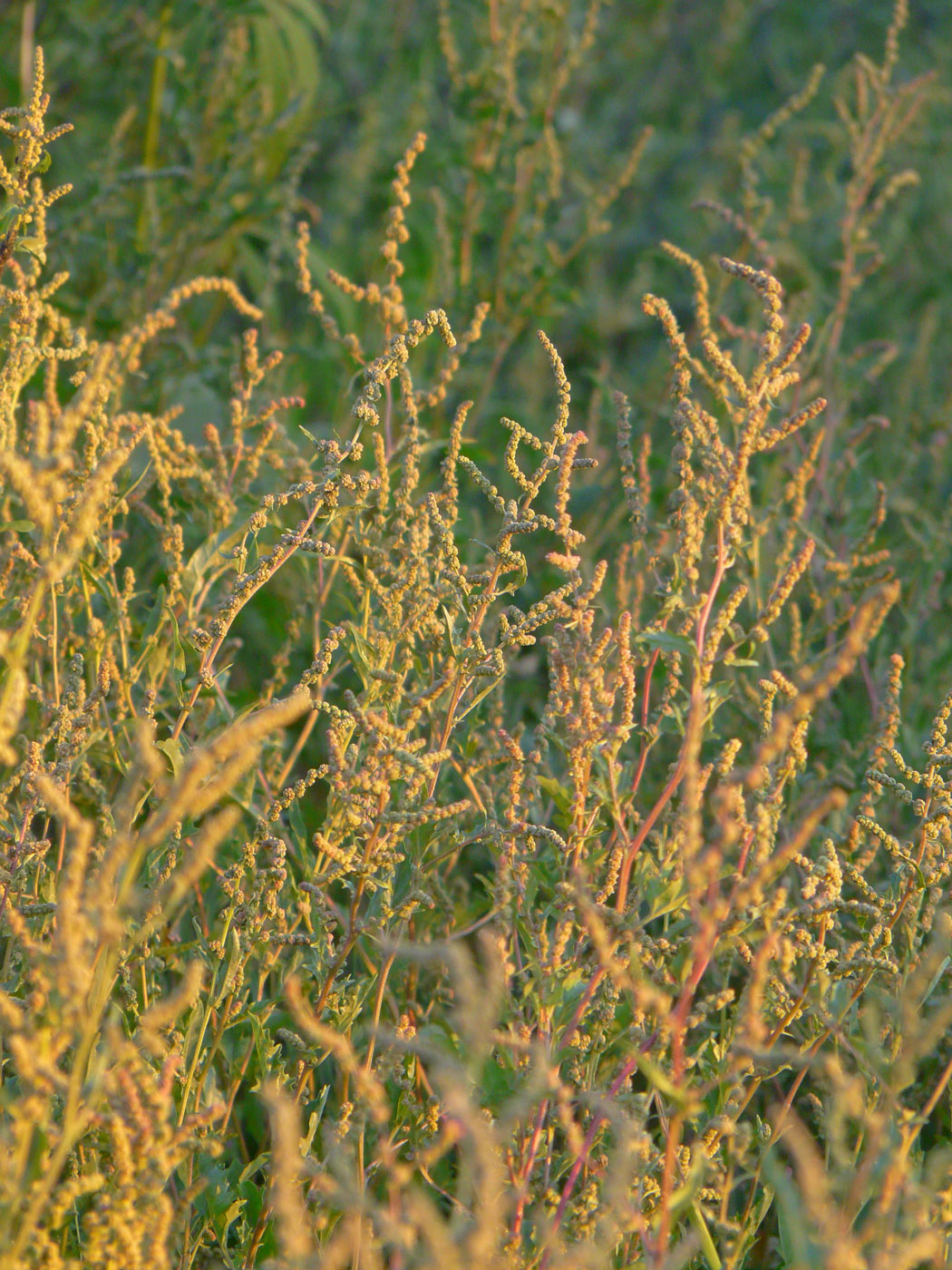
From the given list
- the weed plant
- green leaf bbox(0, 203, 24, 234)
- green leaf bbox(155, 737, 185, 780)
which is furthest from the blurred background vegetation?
green leaf bbox(155, 737, 185, 780)

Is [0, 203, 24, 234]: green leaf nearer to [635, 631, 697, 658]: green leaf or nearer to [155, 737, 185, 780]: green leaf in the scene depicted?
[155, 737, 185, 780]: green leaf

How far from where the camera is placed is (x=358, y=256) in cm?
331

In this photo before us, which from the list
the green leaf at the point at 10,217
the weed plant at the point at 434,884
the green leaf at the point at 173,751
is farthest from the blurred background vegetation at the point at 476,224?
the green leaf at the point at 173,751

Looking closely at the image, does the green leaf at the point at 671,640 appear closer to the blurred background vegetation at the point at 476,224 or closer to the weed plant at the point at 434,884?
the weed plant at the point at 434,884

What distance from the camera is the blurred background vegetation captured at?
7.50ft

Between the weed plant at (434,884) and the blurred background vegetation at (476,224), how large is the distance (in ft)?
1.40

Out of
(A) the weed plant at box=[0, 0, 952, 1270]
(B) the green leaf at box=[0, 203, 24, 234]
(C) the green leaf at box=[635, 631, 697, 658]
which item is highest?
(B) the green leaf at box=[0, 203, 24, 234]

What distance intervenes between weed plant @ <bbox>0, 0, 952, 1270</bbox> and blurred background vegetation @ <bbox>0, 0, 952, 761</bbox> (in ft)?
1.40

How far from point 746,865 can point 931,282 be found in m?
3.06

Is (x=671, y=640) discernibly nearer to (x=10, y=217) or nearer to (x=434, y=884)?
(x=434, y=884)

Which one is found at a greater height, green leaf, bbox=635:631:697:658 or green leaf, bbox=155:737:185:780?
green leaf, bbox=635:631:697:658

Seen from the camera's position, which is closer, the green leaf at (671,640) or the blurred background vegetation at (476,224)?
the green leaf at (671,640)

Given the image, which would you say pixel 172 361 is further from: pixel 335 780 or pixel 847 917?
pixel 847 917

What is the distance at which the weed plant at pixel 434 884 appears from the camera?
3.03ft
